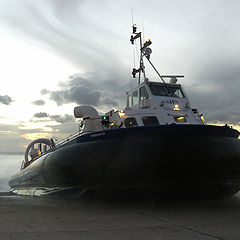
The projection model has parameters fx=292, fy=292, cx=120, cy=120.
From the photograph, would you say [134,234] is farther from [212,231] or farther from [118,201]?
[118,201]

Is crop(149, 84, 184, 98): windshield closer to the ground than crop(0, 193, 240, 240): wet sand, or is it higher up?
higher up

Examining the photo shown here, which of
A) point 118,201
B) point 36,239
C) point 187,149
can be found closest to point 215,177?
point 187,149

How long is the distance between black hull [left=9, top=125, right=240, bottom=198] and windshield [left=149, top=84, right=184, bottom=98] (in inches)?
103

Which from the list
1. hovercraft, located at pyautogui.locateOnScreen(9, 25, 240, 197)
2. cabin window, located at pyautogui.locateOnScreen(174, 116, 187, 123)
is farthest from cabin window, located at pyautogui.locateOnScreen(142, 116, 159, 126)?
hovercraft, located at pyautogui.locateOnScreen(9, 25, 240, 197)

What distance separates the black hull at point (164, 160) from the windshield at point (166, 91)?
2606 millimetres

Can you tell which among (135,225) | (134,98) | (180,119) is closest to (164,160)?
(135,225)

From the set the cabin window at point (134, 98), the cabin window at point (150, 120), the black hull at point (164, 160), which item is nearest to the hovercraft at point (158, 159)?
the black hull at point (164, 160)

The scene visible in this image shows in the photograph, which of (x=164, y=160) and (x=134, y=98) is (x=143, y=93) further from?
(x=164, y=160)

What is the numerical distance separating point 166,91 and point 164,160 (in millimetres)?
3284

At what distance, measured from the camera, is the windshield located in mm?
7687

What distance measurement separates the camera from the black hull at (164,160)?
4918 mm

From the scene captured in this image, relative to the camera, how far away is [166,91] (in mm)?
7801

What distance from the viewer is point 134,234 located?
2.83 meters

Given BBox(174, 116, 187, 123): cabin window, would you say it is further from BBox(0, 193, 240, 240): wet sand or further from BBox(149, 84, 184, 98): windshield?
BBox(0, 193, 240, 240): wet sand
